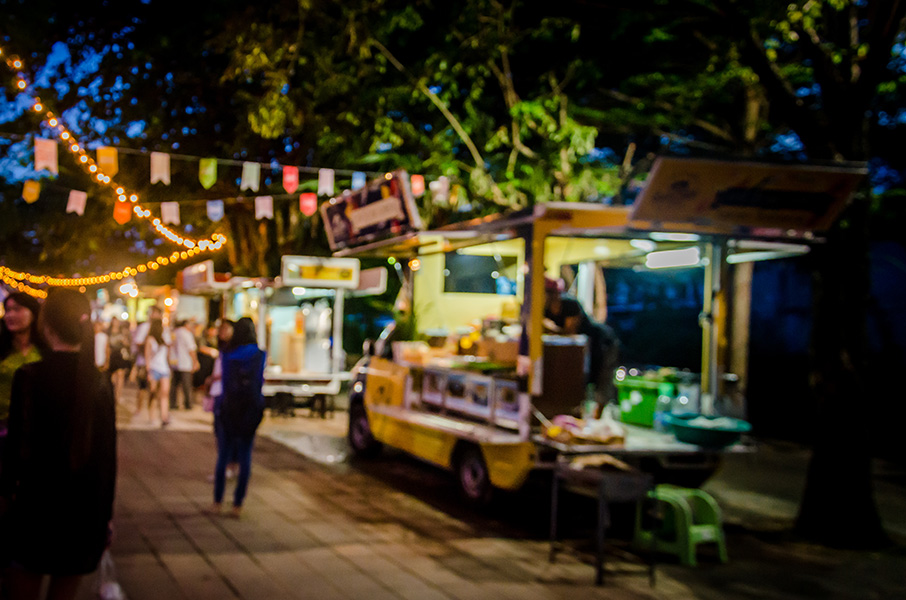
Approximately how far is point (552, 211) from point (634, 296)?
13.2m

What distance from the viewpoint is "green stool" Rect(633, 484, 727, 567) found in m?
6.78

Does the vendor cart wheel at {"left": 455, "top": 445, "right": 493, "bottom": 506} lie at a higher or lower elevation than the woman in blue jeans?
lower

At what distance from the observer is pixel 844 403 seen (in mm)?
7711

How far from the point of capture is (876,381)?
564 inches

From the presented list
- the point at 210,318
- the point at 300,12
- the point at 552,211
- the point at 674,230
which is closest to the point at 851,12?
the point at 674,230

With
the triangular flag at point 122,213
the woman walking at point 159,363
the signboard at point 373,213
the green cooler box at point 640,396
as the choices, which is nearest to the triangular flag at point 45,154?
the triangular flag at point 122,213

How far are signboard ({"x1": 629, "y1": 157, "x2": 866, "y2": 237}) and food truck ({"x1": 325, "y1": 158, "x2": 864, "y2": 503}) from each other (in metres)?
0.01

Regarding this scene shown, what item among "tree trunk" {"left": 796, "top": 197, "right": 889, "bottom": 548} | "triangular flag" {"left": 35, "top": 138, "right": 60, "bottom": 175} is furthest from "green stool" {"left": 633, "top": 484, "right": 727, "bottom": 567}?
"triangular flag" {"left": 35, "top": 138, "right": 60, "bottom": 175}

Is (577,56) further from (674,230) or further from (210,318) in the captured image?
(210,318)

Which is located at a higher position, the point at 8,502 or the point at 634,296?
the point at 634,296

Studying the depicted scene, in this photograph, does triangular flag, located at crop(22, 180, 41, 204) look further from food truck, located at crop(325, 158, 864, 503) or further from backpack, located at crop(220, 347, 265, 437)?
backpack, located at crop(220, 347, 265, 437)

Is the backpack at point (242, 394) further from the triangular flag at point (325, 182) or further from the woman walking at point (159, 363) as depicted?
the woman walking at point (159, 363)

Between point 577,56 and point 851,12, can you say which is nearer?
point 851,12

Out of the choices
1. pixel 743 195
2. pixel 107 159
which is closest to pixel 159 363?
pixel 107 159
